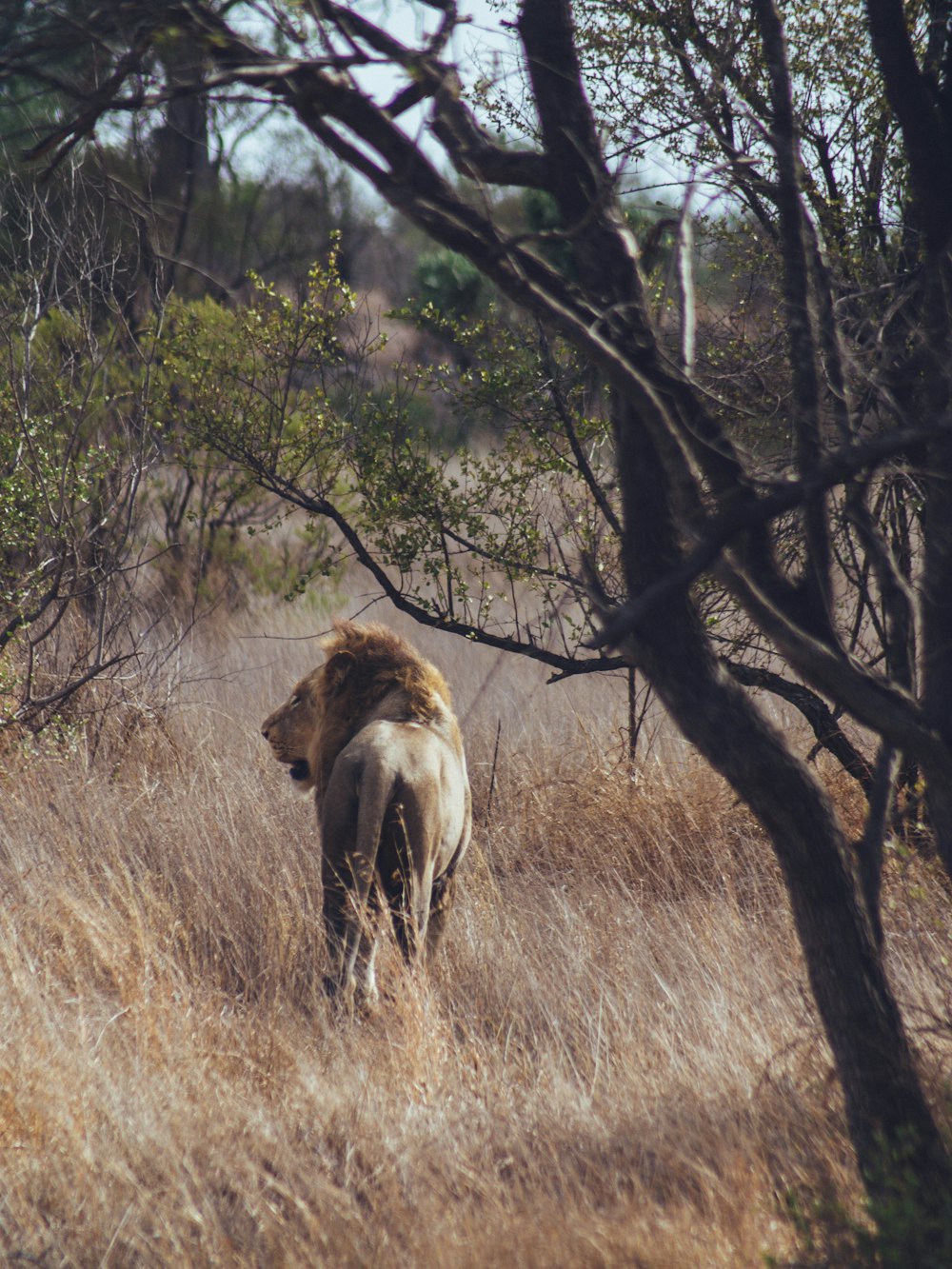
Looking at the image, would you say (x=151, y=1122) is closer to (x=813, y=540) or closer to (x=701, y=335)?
(x=813, y=540)

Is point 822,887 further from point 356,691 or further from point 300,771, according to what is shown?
point 300,771

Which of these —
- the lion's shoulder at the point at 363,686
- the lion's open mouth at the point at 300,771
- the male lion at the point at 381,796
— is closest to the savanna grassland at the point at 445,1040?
the male lion at the point at 381,796

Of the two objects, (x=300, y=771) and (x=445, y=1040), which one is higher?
(x=300, y=771)

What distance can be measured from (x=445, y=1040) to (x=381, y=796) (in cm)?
86

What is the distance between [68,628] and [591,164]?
6256mm

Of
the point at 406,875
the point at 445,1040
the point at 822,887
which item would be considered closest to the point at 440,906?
the point at 406,875

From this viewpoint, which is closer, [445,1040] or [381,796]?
[445,1040]

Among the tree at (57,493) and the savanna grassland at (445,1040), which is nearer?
the savanna grassland at (445,1040)

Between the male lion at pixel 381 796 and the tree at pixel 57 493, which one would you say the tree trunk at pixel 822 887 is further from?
the tree at pixel 57 493

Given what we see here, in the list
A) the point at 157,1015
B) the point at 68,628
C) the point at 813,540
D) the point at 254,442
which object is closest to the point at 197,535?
the point at 68,628

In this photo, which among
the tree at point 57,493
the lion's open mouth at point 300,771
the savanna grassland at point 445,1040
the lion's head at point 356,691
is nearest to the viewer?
the savanna grassland at point 445,1040

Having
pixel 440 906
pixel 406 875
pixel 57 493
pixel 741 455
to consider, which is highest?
pixel 57 493

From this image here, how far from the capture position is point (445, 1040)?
161 inches

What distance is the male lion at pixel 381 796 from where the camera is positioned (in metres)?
4.23
